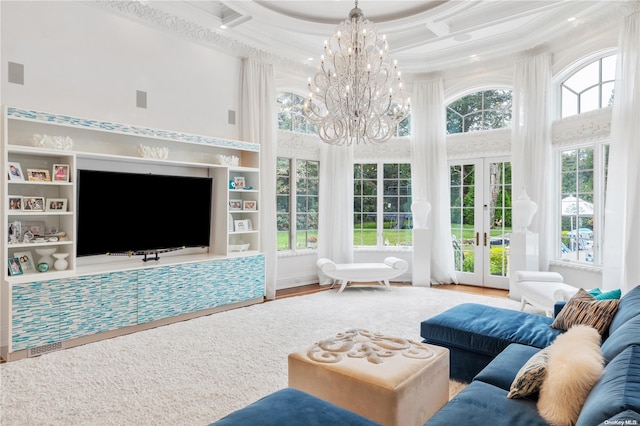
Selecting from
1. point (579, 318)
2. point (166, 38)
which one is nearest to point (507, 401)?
point (579, 318)

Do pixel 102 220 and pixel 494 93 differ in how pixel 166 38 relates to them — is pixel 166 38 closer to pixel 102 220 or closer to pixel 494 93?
pixel 102 220

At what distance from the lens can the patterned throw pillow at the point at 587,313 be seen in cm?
266

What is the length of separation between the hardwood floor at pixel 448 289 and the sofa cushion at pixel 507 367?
379cm

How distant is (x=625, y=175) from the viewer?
15.8 feet

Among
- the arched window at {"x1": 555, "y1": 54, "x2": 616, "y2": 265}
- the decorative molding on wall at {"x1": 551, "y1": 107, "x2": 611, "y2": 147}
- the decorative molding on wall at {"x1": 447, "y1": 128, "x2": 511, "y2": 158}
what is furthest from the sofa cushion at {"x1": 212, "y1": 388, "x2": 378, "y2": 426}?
the decorative molding on wall at {"x1": 447, "y1": 128, "x2": 511, "y2": 158}

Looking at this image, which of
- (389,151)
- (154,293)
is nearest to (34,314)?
(154,293)

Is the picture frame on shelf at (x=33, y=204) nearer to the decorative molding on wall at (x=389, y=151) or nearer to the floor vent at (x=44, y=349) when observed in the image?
the floor vent at (x=44, y=349)

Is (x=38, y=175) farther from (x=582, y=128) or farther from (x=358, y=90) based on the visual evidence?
(x=582, y=128)

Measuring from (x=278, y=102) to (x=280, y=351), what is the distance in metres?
4.38

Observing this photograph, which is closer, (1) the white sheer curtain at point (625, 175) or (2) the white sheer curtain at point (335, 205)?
(1) the white sheer curtain at point (625, 175)

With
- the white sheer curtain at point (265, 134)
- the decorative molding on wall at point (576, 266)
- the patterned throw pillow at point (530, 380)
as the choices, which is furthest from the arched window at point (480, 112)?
the patterned throw pillow at point (530, 380)

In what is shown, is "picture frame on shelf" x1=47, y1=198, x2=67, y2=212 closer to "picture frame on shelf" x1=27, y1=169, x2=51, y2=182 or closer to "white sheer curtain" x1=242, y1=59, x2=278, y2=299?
"picture frame on shelf" x1=27, y1=169, x2=51, y2=182

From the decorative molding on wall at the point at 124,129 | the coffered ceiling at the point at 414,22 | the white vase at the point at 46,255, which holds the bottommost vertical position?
the white vase at the point at 46,255

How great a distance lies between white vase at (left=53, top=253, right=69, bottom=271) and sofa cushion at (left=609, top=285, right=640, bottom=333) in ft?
15.1
